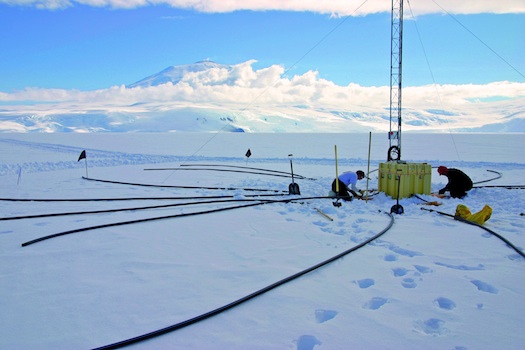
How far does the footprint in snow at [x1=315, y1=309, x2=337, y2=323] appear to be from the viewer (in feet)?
9.20

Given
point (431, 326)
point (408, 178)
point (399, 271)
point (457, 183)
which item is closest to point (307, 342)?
point (431, 326)

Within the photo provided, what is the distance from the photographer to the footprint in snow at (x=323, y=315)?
2804 millimetres

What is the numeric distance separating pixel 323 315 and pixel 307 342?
392 millimetres

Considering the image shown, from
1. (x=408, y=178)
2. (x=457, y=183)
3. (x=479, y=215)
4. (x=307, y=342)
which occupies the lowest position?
(x=307, y=342)

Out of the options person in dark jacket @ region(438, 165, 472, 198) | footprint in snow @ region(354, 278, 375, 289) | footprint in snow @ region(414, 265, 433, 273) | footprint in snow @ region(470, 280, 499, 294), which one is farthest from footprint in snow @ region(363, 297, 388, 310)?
person in dark jacket @ region(438, 165, 472, 198)

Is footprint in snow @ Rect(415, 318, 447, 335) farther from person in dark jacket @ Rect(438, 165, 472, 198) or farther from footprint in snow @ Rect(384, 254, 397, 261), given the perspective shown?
person in dark jacket @ Rect(438, 165, 472, 198)

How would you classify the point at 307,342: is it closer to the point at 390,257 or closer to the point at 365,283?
the point at 365,283

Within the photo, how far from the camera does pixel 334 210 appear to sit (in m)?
6.39

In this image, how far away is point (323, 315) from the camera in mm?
2859

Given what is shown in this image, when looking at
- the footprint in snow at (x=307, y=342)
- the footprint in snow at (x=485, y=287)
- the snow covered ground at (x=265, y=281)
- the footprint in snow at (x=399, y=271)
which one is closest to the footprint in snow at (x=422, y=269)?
the snow covered ground at (x=265, y=281)

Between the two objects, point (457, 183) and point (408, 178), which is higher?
point (408, 178)

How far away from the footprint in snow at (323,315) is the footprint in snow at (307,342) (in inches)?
9.6

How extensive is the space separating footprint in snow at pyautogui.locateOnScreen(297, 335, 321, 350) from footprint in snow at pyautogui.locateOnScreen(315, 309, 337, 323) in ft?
0.80

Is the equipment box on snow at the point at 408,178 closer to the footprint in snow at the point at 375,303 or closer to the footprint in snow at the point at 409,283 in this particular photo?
the footprint in snow at the point at 409,283
